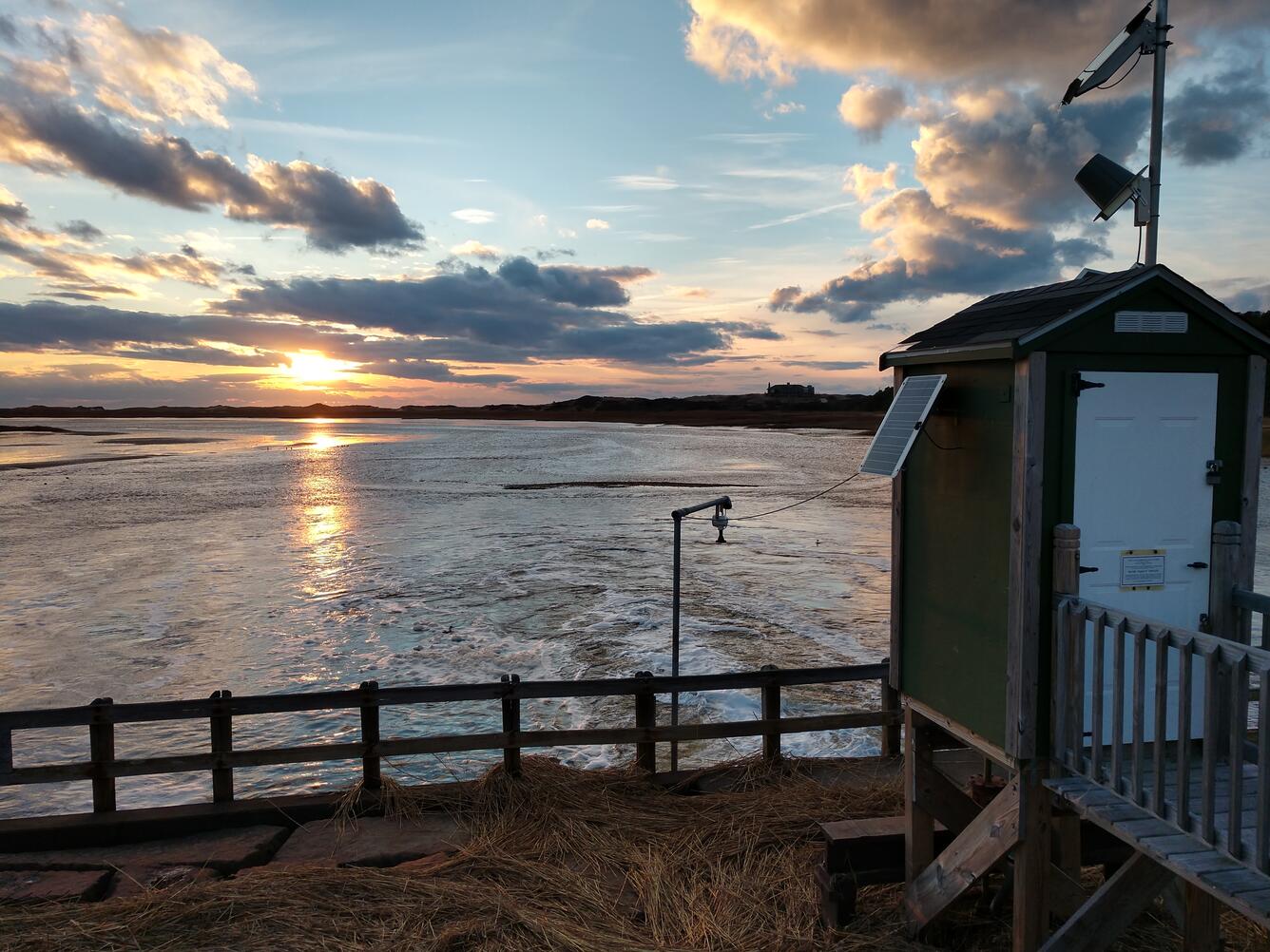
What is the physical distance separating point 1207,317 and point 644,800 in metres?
5.97

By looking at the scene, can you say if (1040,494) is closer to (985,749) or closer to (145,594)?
(985,749)

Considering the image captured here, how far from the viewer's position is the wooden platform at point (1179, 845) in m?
3.59

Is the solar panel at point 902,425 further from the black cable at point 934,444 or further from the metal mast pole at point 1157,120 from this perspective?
the metal mast pole at point 1157,120

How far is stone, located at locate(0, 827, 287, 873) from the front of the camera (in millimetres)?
6820

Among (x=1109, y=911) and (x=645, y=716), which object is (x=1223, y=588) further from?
(x=645, y=716)

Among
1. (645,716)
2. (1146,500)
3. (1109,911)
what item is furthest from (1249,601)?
(645,716)

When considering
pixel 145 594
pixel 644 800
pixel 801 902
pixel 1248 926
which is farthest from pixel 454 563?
pixel 1248 926

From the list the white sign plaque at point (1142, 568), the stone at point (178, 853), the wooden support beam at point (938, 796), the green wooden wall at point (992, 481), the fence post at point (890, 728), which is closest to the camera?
the green wooden wall at point (992, 481)

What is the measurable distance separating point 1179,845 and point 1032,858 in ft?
3.82

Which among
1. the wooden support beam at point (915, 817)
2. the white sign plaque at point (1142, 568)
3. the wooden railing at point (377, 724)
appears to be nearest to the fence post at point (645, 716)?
the wooden railing at point (377, 724)

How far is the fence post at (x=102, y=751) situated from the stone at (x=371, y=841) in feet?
5.53

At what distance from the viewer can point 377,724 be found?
25.2 feet

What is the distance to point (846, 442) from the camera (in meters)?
88.2

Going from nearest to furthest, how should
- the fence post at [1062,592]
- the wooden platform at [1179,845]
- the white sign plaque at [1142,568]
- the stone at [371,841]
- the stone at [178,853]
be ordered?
the wooden platform at [1179,845] → the fence post at [1062,592] → the white sign plaque at [1142,568] → the stone at [178,853] → the stone at [371,841]
